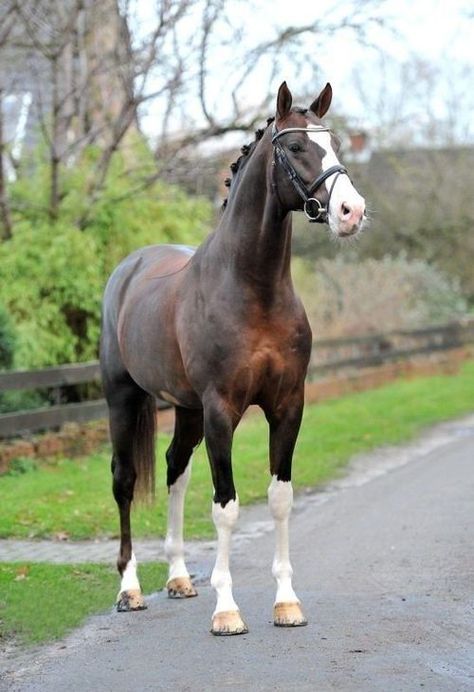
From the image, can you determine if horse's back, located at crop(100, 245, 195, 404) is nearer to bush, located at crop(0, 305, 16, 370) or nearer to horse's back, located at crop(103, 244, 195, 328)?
horse's back, located at crop(103, 244, 195, 328)

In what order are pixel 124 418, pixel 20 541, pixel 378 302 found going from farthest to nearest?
pixel 378 302 < pixel 20 541 < pixel 124 418

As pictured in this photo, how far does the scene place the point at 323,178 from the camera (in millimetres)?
5652

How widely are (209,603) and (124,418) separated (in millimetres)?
1379

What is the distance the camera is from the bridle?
5.65 meters

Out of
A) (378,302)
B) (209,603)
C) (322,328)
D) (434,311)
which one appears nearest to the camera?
(209,603)

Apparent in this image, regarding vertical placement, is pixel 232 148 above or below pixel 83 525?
above

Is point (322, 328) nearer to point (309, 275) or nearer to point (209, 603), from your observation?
point (309, 275)

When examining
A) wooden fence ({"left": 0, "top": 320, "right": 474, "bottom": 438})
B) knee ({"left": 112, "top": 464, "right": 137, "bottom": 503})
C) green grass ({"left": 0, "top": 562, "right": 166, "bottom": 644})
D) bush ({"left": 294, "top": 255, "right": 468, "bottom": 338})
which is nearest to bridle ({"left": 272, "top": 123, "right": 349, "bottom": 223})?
knee ({"left": 112, "top": 464, "right": 137, "bottom": 503})

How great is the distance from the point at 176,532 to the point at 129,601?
623 mm

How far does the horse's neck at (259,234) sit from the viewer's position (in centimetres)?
607

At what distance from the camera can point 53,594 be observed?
7070 millimetres

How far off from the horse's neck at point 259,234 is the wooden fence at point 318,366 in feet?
18.8

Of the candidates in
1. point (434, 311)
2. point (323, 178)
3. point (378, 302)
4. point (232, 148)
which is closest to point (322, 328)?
point (378, 302)

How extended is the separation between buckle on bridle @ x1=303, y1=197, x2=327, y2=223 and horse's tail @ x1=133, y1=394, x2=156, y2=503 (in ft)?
7.73
